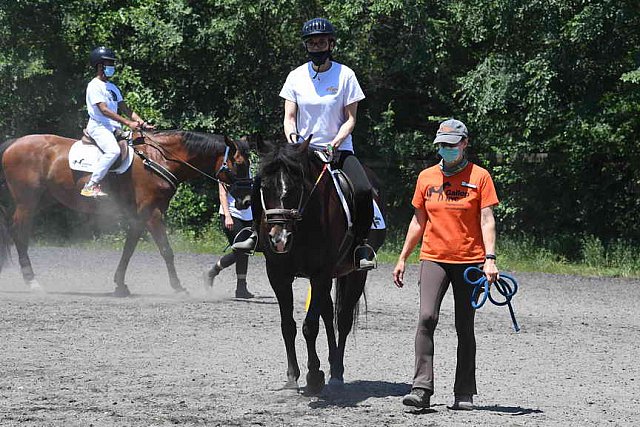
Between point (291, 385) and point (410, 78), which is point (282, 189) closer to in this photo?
point (291, 385)

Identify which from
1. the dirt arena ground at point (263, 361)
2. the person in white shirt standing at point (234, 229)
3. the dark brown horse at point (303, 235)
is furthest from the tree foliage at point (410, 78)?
the dark brown horse at point (303, 235)

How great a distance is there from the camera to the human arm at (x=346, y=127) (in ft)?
28.0

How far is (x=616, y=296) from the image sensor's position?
16094 millimetres

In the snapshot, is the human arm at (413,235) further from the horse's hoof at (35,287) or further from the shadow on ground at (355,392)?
the horse's hoof at (35,287)

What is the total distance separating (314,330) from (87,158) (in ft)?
26.0

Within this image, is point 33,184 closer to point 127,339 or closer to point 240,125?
point 127,339

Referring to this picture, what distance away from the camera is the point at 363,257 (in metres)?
8.70

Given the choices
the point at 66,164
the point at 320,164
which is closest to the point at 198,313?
the point at 66,164

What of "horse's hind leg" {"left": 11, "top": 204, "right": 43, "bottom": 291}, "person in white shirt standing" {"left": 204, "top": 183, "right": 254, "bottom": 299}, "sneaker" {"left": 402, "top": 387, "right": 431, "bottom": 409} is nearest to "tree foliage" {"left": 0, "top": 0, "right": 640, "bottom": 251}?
"person in white shirt standing" {"left": 204, "top": 183, "right": 254, "bottom": 299}

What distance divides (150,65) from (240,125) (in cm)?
249

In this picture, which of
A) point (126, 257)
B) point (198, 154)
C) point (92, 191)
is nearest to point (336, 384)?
point (198, 154)

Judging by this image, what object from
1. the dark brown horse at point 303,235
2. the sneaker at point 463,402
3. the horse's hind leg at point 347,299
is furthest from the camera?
the horse's hind leg at point 347,299

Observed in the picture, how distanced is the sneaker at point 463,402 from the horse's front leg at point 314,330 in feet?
3.45

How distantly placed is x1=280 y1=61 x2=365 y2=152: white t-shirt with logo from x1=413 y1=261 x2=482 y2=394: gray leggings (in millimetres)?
1480
